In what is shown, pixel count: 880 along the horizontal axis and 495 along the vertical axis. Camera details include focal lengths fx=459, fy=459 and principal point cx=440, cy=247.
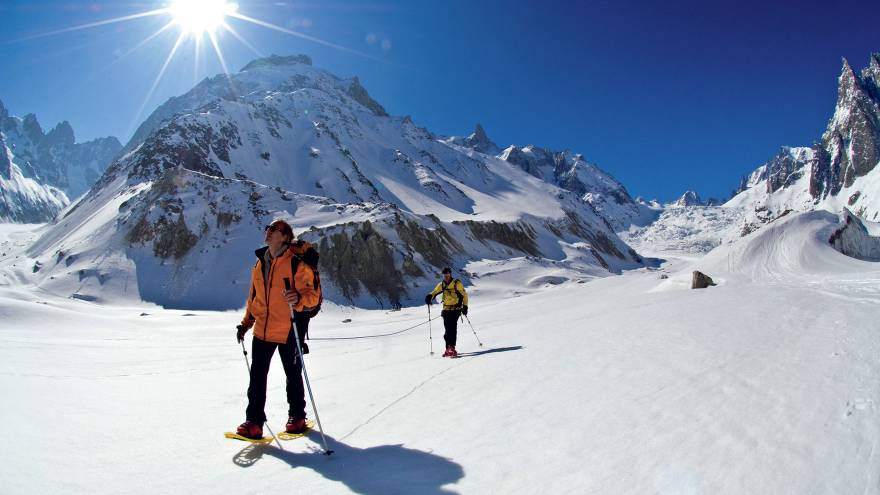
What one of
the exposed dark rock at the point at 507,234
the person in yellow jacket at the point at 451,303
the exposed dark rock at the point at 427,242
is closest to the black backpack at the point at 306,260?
the person in yellow jacket at the point at 451,303

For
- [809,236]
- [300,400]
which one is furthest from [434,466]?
[809,236]

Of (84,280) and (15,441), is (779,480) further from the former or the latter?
(84,280)

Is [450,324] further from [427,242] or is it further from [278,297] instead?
[427,242]

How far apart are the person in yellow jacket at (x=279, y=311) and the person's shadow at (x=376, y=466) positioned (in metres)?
0.57

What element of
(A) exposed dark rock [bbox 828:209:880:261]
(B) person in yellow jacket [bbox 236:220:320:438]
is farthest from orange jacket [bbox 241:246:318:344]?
(A) exposed dark rock [bbox 828:209:880:261]

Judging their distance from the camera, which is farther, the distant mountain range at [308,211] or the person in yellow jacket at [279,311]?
the distant mountain range at [308,211]

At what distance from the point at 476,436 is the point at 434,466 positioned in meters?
0.64

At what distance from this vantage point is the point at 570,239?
11000cm

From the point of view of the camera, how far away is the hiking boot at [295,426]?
503 centimetres

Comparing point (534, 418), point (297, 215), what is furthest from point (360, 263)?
point (534, 418)

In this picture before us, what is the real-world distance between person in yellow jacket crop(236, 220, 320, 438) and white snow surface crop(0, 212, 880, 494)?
0.54m

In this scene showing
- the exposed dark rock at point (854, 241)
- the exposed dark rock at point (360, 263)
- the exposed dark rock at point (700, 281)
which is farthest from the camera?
the exposed dark rock at point (360, 263)

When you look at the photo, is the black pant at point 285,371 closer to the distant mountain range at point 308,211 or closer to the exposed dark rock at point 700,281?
A: the exposed dark rock at point 700,281

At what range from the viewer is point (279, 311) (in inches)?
203
